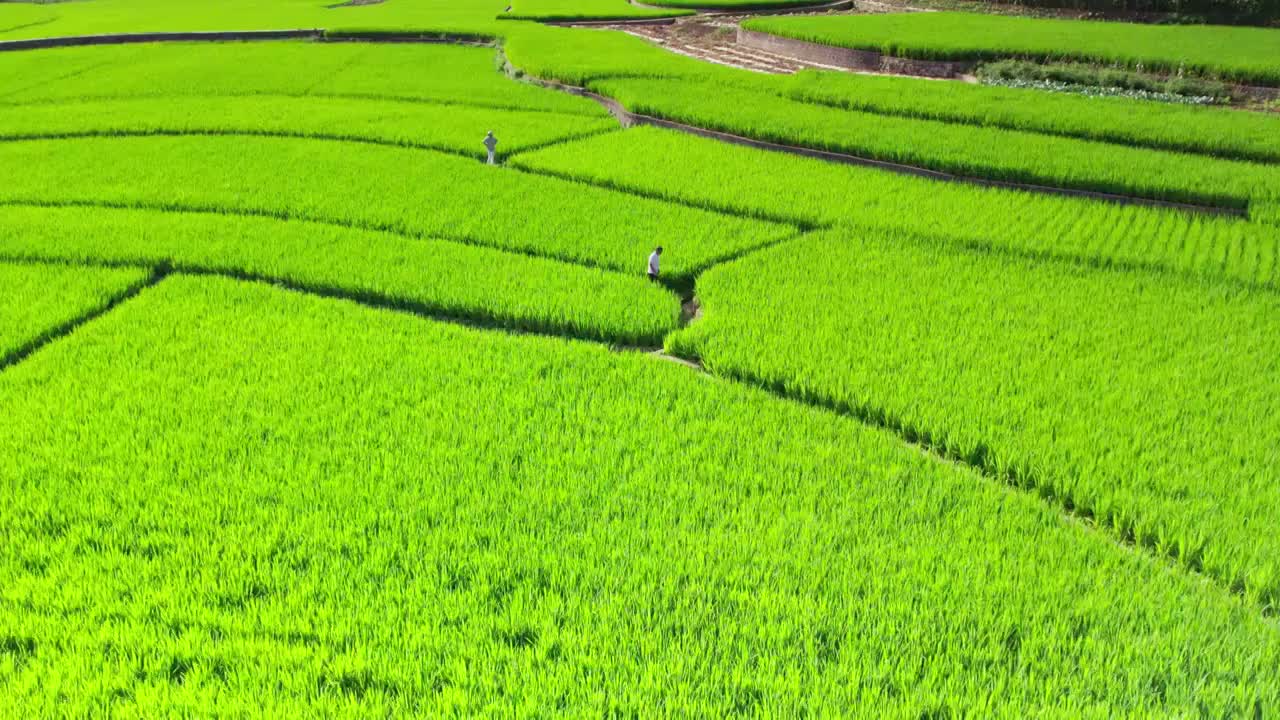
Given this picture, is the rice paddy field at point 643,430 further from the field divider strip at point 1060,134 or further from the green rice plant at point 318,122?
the green rice plant at point 318,122

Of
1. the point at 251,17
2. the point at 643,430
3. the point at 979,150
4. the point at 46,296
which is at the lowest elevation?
the point at 643,430

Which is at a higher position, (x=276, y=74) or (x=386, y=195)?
(x=276, y=74)

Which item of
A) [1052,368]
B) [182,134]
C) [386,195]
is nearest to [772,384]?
[1052,368]

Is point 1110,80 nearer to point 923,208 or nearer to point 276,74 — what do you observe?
point 923,208

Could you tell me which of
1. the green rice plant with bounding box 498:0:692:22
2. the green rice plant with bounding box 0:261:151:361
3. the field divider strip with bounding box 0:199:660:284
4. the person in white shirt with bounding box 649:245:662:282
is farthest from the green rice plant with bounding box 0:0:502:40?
the person in white shirt with bounding box 649:245:662:282

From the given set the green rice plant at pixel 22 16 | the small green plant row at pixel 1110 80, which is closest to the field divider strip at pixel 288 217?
the small green plant row at pixel 1110 80
